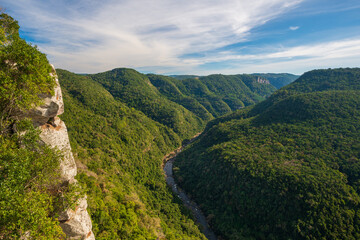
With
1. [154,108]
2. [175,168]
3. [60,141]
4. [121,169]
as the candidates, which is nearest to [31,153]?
[60,141]

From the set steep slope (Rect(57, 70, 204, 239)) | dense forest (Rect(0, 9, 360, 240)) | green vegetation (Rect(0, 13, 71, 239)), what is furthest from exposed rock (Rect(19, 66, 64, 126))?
steep slope (Rect(57, 70, 204, 239))

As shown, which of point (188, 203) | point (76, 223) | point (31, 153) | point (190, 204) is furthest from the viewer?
point (188, 203)

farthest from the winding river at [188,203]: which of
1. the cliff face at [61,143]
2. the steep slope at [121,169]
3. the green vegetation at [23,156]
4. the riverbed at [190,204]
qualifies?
the green vegetation at [23,156]

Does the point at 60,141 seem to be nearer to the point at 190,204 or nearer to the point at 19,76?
the point at 19,76

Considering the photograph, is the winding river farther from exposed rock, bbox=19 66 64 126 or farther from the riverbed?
exposed rock, bbox=19 66 64 126

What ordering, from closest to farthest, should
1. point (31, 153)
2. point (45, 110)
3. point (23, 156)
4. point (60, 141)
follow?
point (23, 156) → point (31, 153) → point (45, 110) → point (60, 141)

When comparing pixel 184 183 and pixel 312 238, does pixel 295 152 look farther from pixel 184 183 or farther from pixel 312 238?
pixel 184 183

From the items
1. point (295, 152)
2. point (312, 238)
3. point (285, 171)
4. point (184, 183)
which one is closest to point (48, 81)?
point (312, 238)
